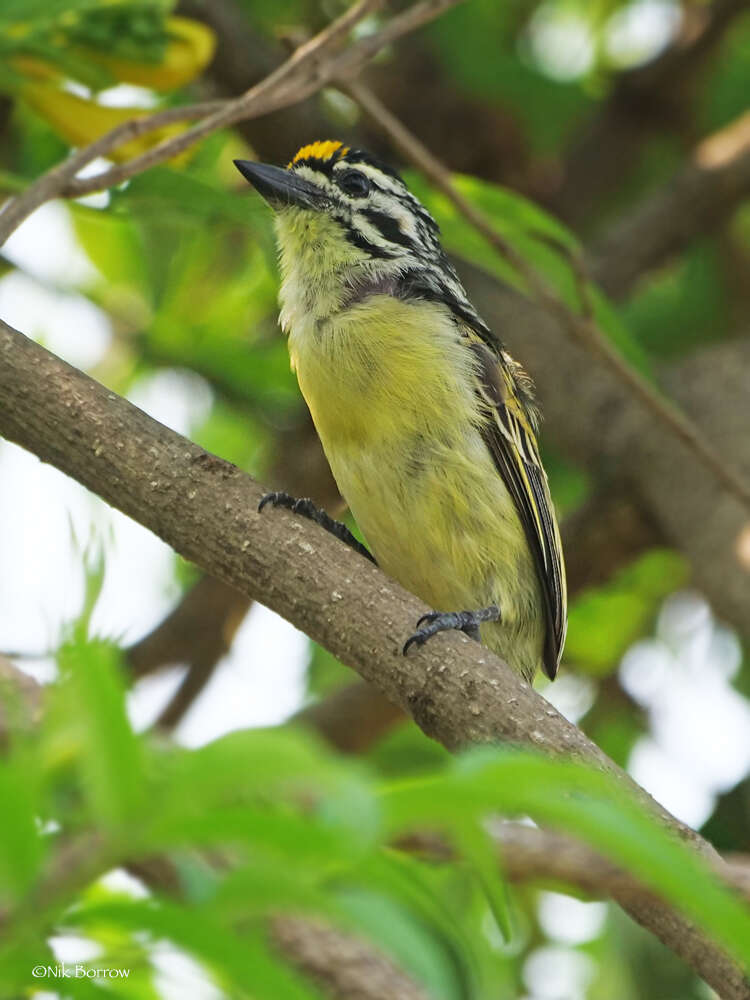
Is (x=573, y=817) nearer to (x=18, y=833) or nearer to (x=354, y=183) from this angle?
(x=18, y=833)

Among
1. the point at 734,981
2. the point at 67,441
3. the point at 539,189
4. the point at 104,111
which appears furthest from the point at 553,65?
the point at 734,981

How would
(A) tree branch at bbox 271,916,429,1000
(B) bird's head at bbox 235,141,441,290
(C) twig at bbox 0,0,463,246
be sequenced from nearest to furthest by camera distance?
(A) tree branch at bbox 271,916,429,1000
(C) twig at bbox 0,0,463,246
(B) bird's head at bbox 235,141,441,290

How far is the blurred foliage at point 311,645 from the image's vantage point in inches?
36.9

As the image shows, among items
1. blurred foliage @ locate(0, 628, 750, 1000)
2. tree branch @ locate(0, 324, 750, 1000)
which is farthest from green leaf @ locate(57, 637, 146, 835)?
tree branch @ locate(0, 324, 750, 1000)

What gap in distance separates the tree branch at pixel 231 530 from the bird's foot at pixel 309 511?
6 centimetres

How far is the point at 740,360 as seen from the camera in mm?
4914

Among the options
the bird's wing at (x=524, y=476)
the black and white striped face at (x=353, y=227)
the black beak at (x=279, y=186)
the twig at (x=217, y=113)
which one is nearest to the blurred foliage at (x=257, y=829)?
the twig at (x=217, y=113)

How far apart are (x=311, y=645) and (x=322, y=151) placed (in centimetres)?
176

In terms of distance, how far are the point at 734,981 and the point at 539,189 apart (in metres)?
4.30

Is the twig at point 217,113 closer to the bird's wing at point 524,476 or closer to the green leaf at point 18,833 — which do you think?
the bird's wing at point 524,476

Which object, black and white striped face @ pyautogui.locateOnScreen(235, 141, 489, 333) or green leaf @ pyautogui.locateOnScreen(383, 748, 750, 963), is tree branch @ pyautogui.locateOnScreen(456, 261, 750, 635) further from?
green leaf @ pyautogui.locateOnScreen(383, 748, 750, 963)

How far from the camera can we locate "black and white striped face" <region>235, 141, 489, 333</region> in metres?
→ 3.97

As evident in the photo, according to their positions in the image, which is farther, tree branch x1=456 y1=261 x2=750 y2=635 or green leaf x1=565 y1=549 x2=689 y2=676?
green leaf x1=565 y1=549 x2=689 y2=676

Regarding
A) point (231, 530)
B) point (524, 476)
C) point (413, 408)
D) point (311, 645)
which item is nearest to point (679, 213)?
point (524, 476)
